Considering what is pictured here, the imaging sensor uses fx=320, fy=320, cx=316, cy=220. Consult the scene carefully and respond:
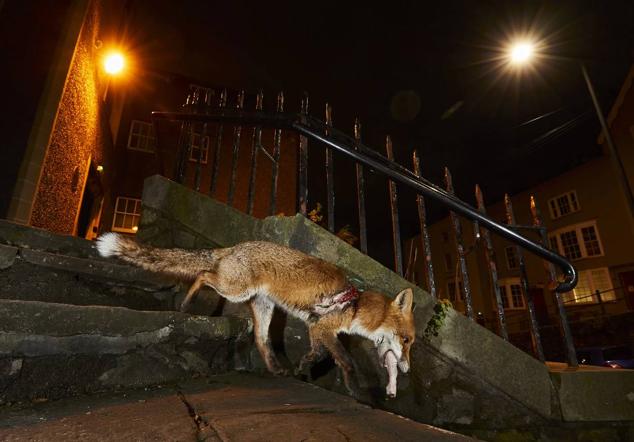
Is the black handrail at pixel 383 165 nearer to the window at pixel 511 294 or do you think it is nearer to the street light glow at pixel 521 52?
the street light glow at pixel 521 52

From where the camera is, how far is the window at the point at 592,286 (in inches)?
715

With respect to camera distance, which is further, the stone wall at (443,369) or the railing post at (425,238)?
the railing post at (425,238)

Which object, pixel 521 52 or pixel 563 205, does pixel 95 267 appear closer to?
pixel 521 52

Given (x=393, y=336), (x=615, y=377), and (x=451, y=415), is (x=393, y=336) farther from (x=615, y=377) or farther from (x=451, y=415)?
(x=615, y=377)

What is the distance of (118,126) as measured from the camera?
12828 millimetres

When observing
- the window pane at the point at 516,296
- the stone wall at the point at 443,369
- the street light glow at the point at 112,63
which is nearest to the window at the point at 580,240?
the window pane at the point at 516,296

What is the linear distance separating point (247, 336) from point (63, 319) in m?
1.35

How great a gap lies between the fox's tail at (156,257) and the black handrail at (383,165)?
1704 mm

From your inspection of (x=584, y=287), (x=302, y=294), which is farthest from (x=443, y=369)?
(x=584, y=287)

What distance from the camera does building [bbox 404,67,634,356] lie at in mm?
15336

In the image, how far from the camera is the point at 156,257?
314 cm

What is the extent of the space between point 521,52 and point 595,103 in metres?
2.15

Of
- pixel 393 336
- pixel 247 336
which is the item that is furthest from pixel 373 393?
pixel 247 336

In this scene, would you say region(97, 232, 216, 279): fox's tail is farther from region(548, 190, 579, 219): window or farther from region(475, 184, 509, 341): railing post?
region(548, 190, 579, 219): window
